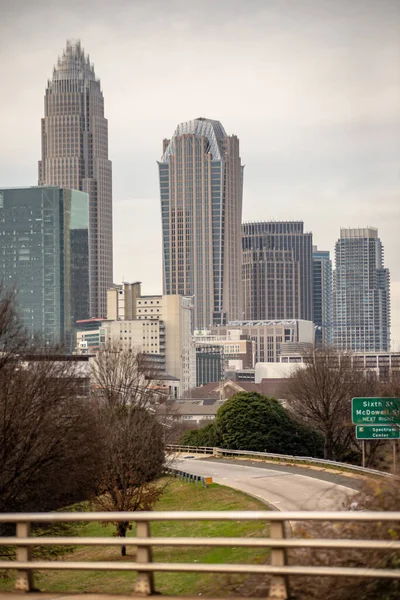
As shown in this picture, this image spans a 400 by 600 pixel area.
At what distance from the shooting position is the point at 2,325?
1198 inches

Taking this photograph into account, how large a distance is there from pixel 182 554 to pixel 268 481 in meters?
24.3

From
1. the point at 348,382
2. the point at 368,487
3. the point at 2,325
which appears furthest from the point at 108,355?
the point at 368,487

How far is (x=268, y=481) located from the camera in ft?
163

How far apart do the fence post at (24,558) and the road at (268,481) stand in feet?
71.9

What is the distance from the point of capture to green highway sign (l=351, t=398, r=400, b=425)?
44250mm

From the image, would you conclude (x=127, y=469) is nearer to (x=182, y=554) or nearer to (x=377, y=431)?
A: (x=377, y=431)

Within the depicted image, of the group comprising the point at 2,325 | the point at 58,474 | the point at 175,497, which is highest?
the point at 2,325

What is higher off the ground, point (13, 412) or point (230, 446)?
point (13, 412)

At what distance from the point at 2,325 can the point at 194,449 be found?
45.9 metres

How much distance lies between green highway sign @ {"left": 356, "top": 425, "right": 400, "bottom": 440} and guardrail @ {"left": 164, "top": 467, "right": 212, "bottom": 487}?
878 centimetres

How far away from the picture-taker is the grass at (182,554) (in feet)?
46.6

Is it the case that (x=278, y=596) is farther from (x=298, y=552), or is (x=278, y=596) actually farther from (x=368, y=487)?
(x=368, y=487)

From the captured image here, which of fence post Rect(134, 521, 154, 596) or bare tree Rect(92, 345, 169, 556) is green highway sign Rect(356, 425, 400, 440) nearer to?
bare tree Rect(92, 345, 169, 556)

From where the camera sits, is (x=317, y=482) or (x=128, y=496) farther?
(x=317, y=482)
